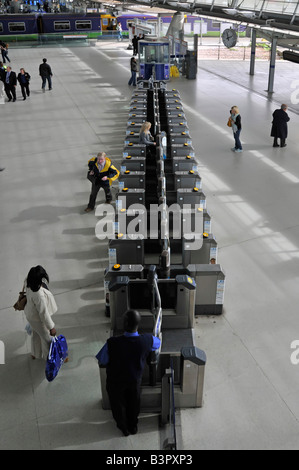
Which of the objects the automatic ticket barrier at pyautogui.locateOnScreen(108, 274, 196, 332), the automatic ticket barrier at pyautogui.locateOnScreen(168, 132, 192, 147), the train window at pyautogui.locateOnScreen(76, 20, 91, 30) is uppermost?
the train window at pyautogui.locateOnScreen(76, 20, 91, 30)

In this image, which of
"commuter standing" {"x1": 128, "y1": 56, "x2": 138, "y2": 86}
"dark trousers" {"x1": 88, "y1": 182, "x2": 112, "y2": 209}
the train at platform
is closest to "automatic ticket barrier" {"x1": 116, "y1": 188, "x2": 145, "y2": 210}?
"dark trousers" {"x1": 88, "y1": 182, "x2": 112, "y2": 209}

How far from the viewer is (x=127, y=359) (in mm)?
3639

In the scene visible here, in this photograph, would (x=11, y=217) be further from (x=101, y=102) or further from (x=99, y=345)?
(x=101, y=102)

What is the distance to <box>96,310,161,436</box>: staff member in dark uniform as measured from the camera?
3625 mm

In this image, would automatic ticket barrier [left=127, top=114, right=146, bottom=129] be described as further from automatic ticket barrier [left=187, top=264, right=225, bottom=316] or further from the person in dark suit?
the person in dark suit

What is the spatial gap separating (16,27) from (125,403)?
3377cm

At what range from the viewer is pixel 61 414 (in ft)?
14.2

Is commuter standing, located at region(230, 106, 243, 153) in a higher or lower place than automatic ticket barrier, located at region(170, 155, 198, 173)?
higher

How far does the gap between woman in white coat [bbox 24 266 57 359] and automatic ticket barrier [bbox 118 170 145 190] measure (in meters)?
3.32

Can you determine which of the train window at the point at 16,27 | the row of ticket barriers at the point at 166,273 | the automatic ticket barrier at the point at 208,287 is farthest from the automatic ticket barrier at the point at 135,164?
the train window at the point at 16,27

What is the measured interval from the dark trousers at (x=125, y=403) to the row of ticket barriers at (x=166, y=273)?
0.30 metres

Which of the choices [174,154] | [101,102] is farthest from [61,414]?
[101,102]

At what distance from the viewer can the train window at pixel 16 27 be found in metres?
31.4
